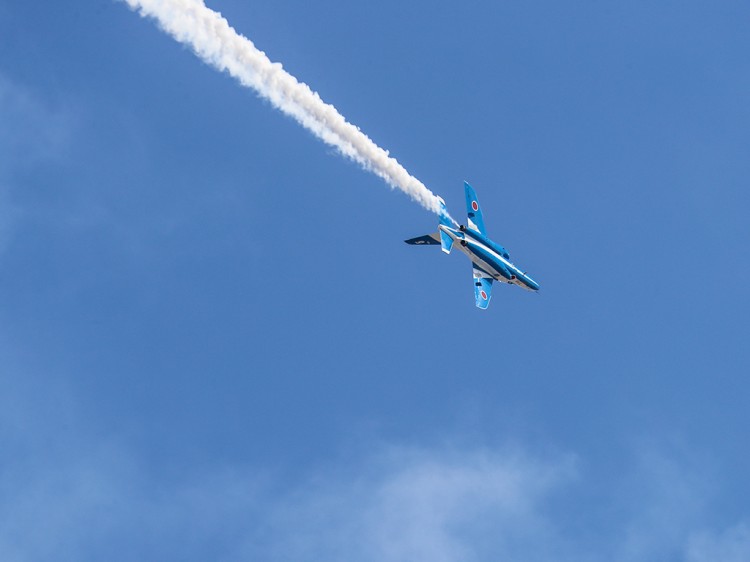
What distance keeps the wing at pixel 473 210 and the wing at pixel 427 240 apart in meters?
4.00

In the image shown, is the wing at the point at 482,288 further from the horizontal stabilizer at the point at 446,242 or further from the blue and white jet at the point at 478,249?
the horizontal stabilizer at the point at 446,242

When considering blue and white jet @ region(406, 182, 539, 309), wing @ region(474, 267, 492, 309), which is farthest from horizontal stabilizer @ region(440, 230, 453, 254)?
wing @ region(474, 267, 492, 309)

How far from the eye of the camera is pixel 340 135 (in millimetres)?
64750

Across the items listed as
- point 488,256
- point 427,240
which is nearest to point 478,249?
point 488,256

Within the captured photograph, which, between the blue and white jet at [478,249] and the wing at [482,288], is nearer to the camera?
the blue and white jet at [478,249]

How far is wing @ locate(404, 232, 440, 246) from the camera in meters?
74.9

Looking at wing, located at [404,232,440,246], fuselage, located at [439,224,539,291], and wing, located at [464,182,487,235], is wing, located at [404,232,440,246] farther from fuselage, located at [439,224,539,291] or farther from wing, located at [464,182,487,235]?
wing, located at [464,182,487,235]

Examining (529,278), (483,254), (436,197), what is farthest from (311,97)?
(529,278)

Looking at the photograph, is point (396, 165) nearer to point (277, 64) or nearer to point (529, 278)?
point (277, 64)

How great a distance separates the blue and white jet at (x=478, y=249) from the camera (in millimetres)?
75188

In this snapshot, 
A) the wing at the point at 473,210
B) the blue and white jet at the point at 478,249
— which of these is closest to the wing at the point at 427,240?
the blue and white jet at the point at 478,249

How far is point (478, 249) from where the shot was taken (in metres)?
77.8

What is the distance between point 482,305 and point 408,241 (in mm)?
8073

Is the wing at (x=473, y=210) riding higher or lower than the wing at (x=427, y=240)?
higher
